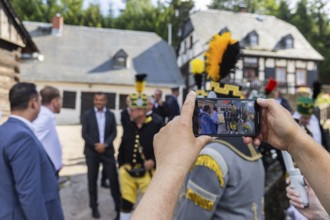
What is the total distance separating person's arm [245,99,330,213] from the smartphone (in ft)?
0.15

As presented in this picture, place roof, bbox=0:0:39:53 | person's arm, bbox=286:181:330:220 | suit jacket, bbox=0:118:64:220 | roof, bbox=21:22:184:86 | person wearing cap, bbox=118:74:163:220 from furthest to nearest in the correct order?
roof, bbox=21:22:184:86, roof, bbox=0:0:39:53, person wearing cap, bbox=118:74:163:220, suit jacket, bbox=0:118:64:220, person's arm, bbox=286:181:330:220

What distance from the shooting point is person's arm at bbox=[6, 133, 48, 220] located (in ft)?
8.34

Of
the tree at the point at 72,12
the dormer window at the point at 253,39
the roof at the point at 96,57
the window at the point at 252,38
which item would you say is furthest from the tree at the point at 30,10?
the dormer window at the point at 253,39

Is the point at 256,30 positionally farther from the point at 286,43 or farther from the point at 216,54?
the point at 216,54

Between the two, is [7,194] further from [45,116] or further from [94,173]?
[94,173]

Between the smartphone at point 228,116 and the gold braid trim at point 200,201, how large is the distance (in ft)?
3.29

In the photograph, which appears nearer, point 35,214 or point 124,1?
point 35,214

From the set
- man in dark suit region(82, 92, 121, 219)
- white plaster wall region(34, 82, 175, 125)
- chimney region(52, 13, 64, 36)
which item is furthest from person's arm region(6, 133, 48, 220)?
chimney region(52, 13, 64, 36)

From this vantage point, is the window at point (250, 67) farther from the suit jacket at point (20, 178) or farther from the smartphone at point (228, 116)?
the smartphone at point (228, 116)

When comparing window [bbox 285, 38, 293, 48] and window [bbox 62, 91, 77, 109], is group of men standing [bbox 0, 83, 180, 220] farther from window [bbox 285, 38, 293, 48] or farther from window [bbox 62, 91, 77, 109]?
window [bbox 285, 38, 293, 48]

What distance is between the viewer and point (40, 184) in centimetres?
265

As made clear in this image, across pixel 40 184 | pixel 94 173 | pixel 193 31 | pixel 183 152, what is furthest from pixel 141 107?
pixel 193 31

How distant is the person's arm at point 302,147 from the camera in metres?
1.27

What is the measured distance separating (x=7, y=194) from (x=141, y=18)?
37.8 meters
